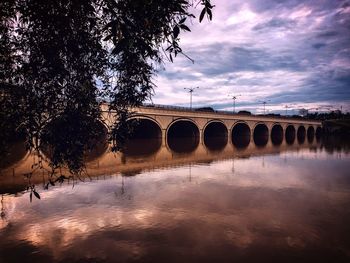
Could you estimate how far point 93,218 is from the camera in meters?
12.4

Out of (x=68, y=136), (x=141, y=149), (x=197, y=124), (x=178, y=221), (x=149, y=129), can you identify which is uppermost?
(x=197, y=124)

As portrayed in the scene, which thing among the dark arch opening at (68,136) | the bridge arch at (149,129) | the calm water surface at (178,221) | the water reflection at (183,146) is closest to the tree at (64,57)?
the dark arch opening at (68,136)

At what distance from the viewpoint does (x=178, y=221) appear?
475 inches

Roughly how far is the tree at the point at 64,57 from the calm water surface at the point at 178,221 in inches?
205

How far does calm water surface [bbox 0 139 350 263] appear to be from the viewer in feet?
30.4

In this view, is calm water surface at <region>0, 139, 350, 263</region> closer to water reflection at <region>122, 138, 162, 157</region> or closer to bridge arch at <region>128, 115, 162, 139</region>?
water reflection at <region>122, 138, 162, 157</region>

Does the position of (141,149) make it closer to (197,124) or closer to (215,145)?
(215,145)

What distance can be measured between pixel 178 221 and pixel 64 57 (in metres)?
8.49

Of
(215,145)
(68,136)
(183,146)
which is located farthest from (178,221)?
(215,145)

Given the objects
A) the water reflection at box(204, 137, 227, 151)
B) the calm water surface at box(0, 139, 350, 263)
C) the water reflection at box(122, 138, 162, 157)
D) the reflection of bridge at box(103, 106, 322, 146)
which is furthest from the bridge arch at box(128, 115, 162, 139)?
the calm water surface at box(0, 139, 350, 263)

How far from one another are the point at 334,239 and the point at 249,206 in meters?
4.45

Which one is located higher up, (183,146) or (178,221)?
(183,146)

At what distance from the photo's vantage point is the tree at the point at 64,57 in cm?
505

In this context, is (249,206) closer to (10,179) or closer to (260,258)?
(260,258)
